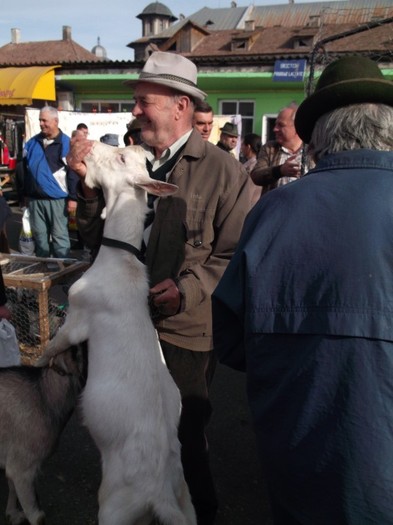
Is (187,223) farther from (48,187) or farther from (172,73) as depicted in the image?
(48,187)

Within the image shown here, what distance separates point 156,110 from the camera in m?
2.35

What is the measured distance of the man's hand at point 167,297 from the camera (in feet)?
7.08

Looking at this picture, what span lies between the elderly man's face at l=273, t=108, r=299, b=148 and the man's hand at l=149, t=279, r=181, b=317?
10.2 ft

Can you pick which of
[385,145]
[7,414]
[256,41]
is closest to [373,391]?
[385,145]

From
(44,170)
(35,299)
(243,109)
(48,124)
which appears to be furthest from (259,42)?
(35,299)

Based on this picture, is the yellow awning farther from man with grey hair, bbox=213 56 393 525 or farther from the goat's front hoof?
man with grey hair, bbox=213 56 393 525

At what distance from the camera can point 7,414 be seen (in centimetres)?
248

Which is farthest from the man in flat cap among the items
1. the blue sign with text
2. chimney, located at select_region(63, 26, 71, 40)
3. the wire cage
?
chimney, located at select_region(63, 26, 71, 40)

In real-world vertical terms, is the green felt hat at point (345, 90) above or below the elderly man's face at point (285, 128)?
below

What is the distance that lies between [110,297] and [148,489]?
2.87 ft

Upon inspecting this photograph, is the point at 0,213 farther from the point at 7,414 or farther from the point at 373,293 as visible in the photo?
the point at 373,293

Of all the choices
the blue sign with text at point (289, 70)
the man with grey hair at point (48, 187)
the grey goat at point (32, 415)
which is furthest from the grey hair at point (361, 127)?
the blue sign with text at point (289, 70)

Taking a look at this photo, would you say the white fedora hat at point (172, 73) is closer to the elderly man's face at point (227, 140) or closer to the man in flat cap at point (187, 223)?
the man in flat cap at point (187, 223)

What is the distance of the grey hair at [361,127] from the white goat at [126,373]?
1.01 metres
